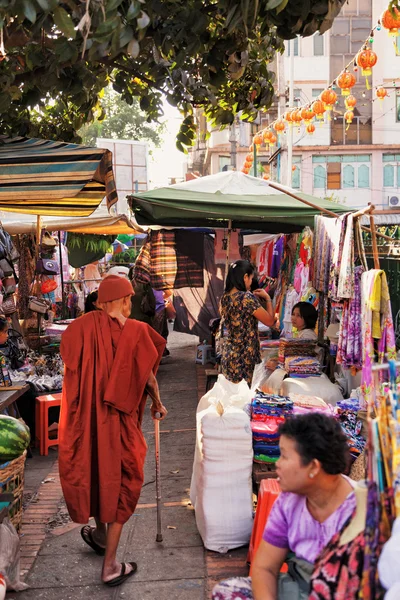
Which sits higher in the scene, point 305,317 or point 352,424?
point 305,317

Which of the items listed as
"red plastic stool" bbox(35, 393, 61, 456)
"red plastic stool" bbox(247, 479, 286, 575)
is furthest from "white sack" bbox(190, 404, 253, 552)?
"red plastic stool" bbox(35, 393, 61, 456)

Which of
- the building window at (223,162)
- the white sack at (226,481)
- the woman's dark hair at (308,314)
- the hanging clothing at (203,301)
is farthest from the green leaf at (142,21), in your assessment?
the building window at (223,162)

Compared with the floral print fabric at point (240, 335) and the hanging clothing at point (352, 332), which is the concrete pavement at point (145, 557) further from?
the hanging clothing at point (352, 332)

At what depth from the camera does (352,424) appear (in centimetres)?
527

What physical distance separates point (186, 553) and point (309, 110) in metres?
9.39

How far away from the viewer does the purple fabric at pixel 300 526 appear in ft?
9.15

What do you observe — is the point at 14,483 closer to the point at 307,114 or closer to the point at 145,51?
the point at 145,51

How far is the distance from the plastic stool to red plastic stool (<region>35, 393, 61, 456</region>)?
361 centimetres

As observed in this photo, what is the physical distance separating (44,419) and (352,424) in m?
3.64

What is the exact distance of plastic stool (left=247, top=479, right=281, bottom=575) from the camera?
4.40m

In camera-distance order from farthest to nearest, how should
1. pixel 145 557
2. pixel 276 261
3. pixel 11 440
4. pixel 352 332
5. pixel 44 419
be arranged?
1. pixel 276 261
2. pixel 44 419
3. pixel 352 332
4. pixel 145 557
5. pixel 11 440

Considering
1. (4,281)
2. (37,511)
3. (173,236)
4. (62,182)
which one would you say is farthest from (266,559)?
(173,236)

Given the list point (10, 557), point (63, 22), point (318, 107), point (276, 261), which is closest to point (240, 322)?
point (276, 261)

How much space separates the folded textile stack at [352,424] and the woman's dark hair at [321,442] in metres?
2.27
